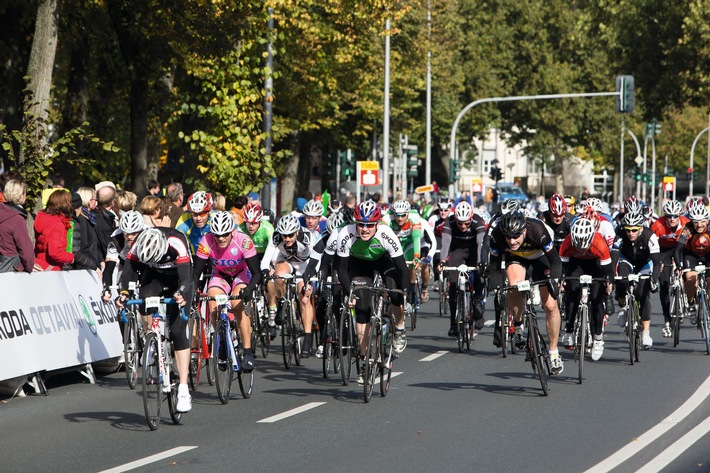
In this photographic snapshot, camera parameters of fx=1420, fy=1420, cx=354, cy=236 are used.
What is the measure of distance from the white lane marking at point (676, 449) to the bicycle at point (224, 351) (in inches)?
150

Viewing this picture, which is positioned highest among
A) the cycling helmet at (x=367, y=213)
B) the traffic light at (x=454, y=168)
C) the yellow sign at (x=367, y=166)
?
the traffic light at (x=454, y=168)

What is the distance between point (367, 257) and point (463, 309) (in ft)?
12.6

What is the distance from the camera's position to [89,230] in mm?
Answer: 15227

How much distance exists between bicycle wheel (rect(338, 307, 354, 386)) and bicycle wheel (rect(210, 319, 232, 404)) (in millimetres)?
1057

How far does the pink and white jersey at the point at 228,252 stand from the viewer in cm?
1243

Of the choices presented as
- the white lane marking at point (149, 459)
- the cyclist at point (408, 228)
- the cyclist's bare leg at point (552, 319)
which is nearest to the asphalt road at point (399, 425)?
the white lane marking at point (149, 459)

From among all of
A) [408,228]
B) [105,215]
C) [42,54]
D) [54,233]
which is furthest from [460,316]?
[42,54]

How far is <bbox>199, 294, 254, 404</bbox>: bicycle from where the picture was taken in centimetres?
1170

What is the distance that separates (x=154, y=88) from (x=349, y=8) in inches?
169

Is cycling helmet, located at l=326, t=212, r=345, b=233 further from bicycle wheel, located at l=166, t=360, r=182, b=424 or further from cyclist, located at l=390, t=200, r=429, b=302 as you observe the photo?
bicycle wheel, located at l=166, t=360, r=182, b=424

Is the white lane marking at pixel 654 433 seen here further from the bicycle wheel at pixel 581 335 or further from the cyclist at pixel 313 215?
the cyclist at pixel 313 215

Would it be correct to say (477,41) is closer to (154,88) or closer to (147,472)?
(154,88)

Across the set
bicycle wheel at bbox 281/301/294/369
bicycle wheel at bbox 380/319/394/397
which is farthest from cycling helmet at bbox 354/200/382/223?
bicycle wheel at bbox 281/301/294/369

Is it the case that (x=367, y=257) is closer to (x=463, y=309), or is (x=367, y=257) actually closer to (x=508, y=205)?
(x=463, y=309)
